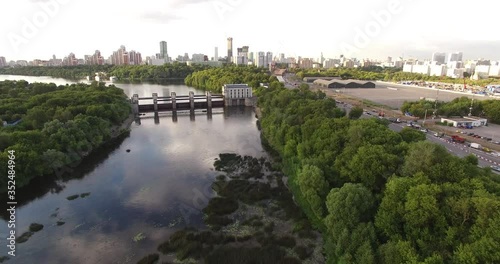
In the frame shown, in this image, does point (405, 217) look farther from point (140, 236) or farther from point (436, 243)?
point (140, 236)

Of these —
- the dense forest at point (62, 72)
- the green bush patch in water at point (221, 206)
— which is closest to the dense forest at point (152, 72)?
the dense forest at point (62, 72)

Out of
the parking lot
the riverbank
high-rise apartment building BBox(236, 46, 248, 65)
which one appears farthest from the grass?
high-rise apartment building BBox(236, 46, 248, 65)

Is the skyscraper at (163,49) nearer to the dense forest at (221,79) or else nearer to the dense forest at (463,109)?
the dense forest at (221,79)

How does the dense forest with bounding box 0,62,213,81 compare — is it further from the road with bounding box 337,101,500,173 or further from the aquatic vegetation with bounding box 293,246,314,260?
the aquatic vegetation with bounding box 293,246,314,260

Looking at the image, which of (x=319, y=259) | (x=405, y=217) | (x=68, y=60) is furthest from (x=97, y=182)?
A: (x=68, y=60)

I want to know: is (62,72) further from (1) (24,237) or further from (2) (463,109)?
(2) (463,109)

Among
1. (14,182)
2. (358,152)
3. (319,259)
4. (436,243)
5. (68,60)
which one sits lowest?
(319,259)

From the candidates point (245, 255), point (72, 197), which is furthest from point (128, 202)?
point (245, 255)
